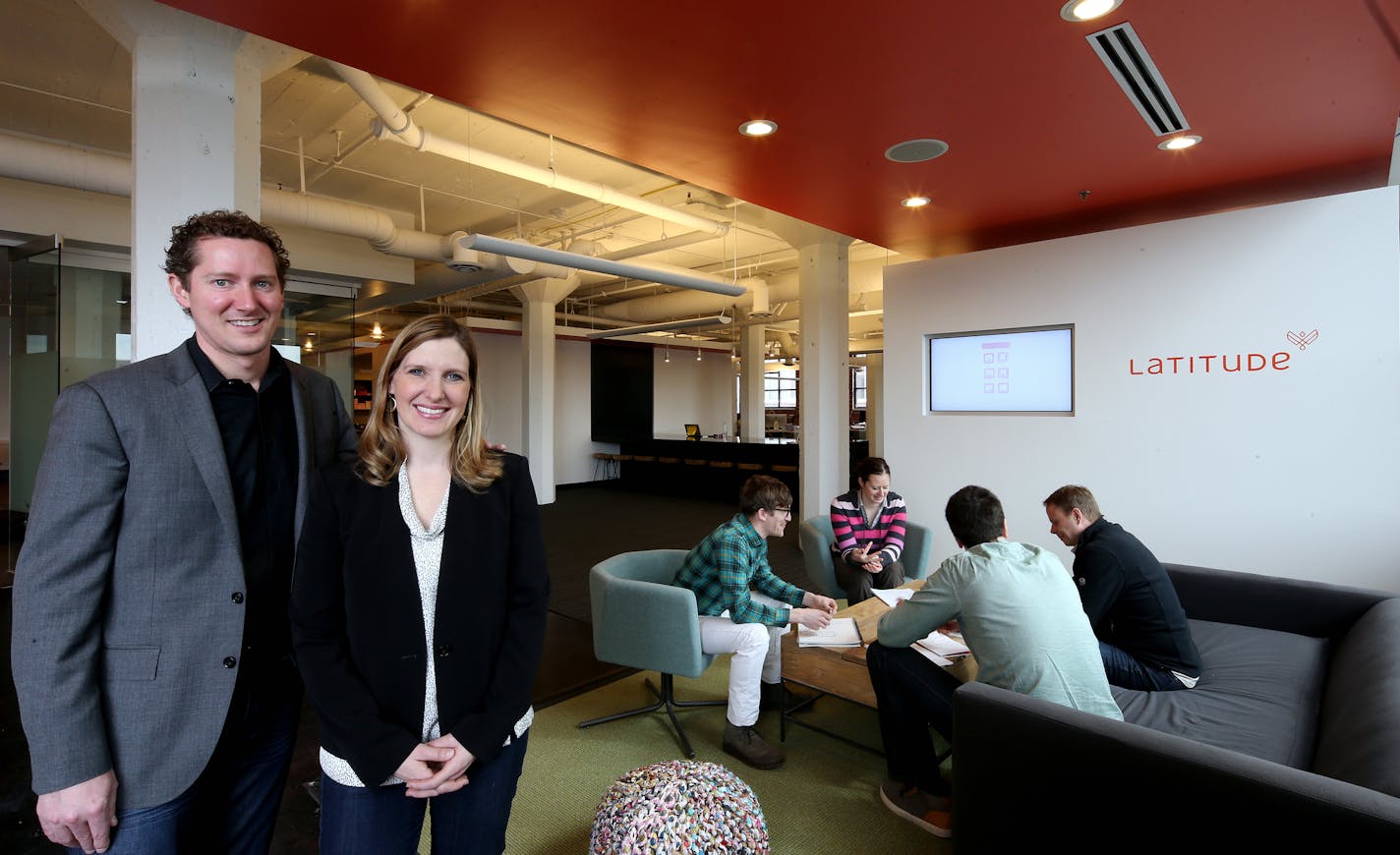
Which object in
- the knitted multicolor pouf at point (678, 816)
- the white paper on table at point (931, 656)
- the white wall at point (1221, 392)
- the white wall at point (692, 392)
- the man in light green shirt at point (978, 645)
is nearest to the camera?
the knitted multicolor pouf at point (678, 816)

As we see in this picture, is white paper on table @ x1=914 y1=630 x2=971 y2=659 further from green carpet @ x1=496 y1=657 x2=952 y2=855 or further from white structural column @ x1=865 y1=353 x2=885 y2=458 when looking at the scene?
white structural column @ x1=865 y1=353 x2=885 y2=458

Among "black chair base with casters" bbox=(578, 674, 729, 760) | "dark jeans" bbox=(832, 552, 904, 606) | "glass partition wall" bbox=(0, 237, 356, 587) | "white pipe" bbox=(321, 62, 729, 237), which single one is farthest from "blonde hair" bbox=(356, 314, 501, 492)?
"glass partition wall" bbox=(0, 237, 356, 587)

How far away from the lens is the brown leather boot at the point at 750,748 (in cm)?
295

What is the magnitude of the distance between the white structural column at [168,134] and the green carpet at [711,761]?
2354 millimetres

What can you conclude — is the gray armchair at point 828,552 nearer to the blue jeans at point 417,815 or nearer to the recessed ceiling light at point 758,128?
the recessed ceiling light at point 758,128

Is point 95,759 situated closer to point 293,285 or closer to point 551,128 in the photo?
point 551,128

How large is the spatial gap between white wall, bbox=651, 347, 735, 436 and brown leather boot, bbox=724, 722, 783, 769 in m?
12.3

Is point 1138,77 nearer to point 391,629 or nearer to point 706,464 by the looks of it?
point 391,629

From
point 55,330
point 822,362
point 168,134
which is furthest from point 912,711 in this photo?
point 55,330

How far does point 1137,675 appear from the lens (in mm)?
2875

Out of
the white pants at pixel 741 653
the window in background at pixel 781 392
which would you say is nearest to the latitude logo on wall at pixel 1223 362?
the white pants at pixel 741 653

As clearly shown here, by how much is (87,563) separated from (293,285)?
6724 millimetres

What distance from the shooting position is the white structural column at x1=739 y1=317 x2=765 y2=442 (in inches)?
561

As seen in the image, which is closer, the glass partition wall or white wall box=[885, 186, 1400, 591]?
white wall box=[885, 186, 1400, 591]
